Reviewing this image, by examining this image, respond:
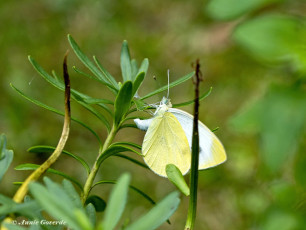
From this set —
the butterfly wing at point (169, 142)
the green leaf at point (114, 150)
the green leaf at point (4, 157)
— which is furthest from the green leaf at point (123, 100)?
the butterfly wing at point (169, 142)

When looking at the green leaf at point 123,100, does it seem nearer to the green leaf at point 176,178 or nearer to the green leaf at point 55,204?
the green leaf at point 176,178

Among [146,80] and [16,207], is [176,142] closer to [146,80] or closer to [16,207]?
[16,207]

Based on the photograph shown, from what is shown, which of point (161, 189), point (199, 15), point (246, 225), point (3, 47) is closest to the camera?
point (246, 225)

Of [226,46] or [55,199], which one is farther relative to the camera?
[226,46]

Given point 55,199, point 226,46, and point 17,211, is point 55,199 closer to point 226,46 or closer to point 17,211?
point 17,211

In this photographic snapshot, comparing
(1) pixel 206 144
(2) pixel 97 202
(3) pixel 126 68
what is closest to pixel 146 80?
(1) pixel 206 144

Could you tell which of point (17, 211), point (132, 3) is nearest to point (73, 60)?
point (132, 3)
